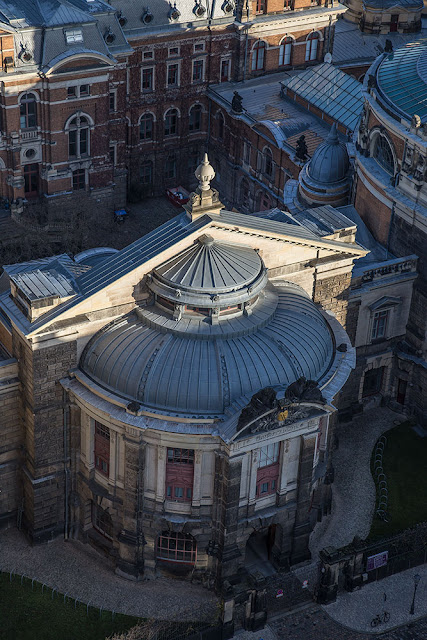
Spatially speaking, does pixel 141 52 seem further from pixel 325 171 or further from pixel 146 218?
pixel 325 171

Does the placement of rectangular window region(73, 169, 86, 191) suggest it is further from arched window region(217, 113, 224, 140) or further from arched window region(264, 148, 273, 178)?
arched window region(264, 148, 273, 178)

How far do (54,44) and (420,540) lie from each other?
61.2 meters

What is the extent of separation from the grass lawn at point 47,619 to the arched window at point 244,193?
195 ft

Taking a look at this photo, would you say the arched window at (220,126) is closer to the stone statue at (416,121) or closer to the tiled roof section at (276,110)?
the tiled roof section at (276,110)

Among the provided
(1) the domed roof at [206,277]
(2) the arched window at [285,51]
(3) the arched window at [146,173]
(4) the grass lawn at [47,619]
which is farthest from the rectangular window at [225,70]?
(4) the grass lawn at [47,619]

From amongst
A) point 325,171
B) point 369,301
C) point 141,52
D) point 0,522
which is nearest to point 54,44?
point 141,52

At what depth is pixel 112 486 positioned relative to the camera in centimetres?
8588

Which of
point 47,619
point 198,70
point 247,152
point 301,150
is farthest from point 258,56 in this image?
point 47,619

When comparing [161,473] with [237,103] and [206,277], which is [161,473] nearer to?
[206,277]

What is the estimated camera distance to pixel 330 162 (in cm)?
10669

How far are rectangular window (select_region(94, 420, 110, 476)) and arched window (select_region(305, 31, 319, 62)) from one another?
69.3m

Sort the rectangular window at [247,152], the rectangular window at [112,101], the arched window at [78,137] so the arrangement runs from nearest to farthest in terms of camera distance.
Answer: the arched window at [78,137], the rectangular window at [112,101], the rectangular window at [247,152]

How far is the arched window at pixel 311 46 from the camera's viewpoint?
457 feet

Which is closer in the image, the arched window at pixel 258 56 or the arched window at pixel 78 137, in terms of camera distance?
the arched window at pixel 78 137
